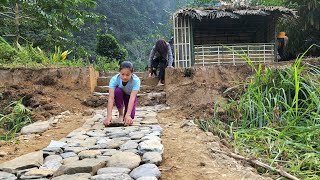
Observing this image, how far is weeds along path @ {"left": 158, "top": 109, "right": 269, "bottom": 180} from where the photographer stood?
92.7 inches

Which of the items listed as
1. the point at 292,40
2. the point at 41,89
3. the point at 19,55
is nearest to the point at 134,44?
the point at 292,40

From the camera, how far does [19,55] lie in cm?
865

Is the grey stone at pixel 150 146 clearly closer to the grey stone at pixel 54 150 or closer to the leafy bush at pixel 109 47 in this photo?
the grey stone at pixel 54 150

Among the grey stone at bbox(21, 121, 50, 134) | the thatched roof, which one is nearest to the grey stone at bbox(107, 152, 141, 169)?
the grey stone at bbox(21, 121, 50, 134)

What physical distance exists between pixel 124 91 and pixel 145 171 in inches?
92.5

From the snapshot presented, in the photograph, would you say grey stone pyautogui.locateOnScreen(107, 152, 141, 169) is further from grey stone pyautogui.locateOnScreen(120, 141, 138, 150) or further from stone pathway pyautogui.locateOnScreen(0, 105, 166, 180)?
grey stone pyautogui.locateOnScreen(120, 141, 138, 150)

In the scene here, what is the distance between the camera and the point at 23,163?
2559 millimetres

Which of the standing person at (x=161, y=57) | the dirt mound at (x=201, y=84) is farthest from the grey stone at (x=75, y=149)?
the standing person at (x=161, y=57)

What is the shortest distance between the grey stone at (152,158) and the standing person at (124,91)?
157 centimetres

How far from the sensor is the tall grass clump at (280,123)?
2969mm

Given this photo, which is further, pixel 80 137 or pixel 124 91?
pixel 124 91

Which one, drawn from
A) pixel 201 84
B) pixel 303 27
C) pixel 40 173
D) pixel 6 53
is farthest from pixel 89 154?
pixel 303 27

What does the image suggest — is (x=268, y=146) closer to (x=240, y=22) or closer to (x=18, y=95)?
(x=18, y=95)

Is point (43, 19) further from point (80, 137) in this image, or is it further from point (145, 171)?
point (145, 171)
